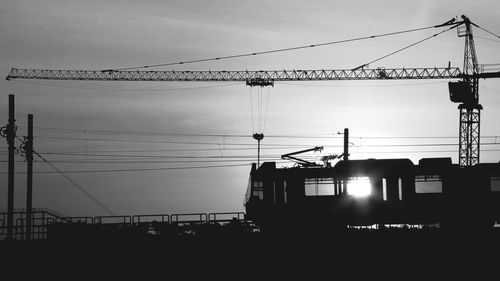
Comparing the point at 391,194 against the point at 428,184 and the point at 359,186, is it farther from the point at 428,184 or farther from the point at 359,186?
the point at 428,184

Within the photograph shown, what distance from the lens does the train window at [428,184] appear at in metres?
42.6

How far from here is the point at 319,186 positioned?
43.4 metres

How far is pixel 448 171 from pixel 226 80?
66809 mm

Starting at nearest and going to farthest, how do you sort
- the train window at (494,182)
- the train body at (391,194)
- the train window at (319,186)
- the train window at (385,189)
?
the train body at (391,194) → the train window at (385,189) → the train window at (494,182) → the train window at (319,186)

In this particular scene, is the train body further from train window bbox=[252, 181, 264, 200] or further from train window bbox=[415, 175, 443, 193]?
train window bbox=[252, 181, 264, 200]

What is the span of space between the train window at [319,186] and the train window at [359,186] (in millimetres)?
1050

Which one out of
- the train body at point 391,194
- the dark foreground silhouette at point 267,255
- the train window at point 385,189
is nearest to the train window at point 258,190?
the train body at point 391,194

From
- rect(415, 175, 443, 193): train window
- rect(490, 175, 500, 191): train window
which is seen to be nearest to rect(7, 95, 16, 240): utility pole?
rect(415, 175, 443, 193): train window

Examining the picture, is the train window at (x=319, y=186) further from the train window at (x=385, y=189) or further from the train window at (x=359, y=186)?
the train window at (x=385, y=189)

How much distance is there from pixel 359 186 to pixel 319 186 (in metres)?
2.42

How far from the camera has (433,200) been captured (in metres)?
42.3

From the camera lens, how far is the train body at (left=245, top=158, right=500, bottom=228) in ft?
139

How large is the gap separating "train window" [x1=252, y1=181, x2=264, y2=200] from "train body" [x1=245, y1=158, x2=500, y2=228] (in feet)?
5.50

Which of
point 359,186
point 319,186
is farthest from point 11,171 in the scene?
point 359,186
